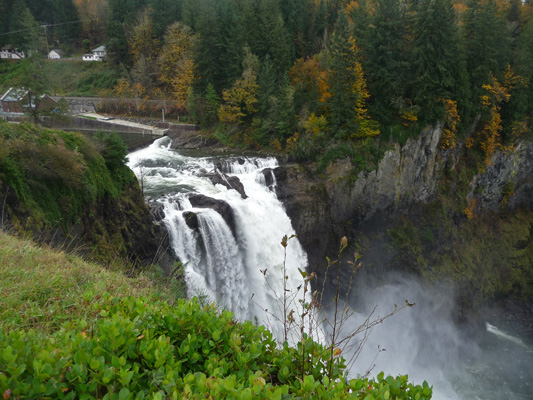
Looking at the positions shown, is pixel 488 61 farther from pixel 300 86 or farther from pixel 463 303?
pixel 463 303

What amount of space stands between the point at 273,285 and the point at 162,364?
14853 millimetres

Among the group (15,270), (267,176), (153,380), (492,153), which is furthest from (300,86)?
(153,380)

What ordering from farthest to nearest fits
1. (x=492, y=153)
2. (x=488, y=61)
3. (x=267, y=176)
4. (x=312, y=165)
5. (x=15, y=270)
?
(x=492, y=153) < (x=488, y=61) < (x=312, y=165) < (x=267, y=176) < (x=15, y=270)

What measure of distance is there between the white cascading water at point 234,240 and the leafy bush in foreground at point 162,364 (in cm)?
963

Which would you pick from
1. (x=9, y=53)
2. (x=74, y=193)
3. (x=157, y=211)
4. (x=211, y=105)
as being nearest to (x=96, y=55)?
(x=9, y=53)

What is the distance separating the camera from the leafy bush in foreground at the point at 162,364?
9.63ft

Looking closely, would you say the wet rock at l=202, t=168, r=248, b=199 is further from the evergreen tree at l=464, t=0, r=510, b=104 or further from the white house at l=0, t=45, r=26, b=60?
the white house at l=0, t=45, r=26, b=60

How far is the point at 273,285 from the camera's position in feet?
58.7

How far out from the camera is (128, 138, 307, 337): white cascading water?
1594cm

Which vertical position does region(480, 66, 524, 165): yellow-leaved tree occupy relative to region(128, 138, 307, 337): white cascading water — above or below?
above

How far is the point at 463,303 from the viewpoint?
80.1 ft

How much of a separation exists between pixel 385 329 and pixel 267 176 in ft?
37.7

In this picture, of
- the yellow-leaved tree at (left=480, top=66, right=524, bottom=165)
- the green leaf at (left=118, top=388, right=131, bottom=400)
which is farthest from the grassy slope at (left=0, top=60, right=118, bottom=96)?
the green leaf at (left=118, top=388, right=131, bottom=400)

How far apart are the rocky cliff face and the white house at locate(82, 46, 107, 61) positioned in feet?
128
